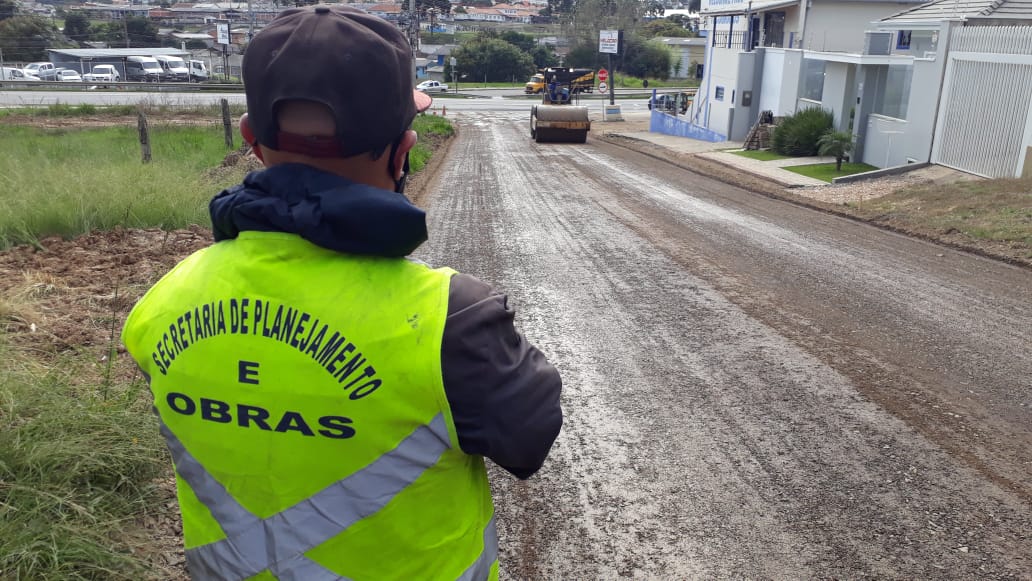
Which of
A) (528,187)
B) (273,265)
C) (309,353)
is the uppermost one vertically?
(273,265)

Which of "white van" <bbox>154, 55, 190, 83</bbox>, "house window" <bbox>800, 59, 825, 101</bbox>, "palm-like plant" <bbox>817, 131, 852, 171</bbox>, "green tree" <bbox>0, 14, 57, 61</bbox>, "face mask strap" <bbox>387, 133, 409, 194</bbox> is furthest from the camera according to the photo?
"green tree" <bbox>0, 14, 57, 61</bbox>

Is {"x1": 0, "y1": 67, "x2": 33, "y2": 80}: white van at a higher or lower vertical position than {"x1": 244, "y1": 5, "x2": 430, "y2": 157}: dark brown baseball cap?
lower

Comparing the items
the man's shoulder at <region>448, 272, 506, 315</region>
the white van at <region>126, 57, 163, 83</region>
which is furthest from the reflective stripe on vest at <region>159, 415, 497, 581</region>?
the white van at <region>126, 57, 163, 83</region>

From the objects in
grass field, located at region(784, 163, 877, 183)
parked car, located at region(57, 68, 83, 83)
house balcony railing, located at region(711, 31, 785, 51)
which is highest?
house balcony railing, located at region(711, 31, 785, 51)

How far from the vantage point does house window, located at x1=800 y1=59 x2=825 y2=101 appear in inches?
1037

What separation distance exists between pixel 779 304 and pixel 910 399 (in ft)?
7.49

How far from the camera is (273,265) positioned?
4.82 ft

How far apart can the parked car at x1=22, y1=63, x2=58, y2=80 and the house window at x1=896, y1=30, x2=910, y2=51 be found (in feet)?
162

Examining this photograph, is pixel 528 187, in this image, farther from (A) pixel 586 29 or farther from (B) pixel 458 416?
(A) pixel 586 29

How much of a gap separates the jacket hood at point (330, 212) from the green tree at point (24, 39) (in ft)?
237

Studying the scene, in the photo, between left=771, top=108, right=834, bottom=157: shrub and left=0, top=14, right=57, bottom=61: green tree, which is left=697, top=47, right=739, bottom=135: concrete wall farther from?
left=0, top=14, right=57, bottom=61: green tree

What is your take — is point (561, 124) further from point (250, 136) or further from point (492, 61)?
point (492, 61)

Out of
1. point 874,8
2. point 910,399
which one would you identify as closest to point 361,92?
point 910,399

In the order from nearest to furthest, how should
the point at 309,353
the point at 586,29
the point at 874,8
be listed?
1. the point at 309,353
2. the point at 874,8
3. the point at 586,29
